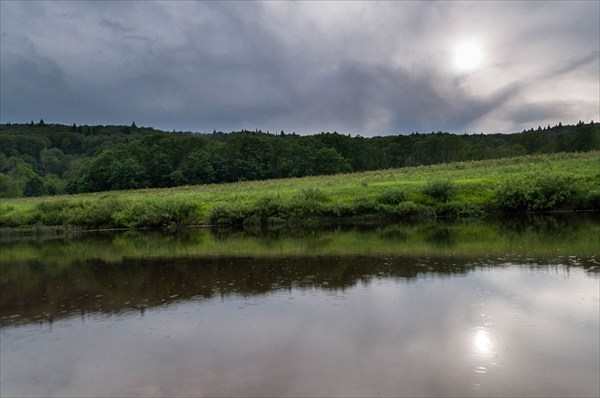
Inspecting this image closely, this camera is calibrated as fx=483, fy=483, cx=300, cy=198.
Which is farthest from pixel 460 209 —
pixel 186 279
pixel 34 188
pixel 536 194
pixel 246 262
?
pixel 34 188

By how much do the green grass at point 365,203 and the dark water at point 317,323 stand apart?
19662mm

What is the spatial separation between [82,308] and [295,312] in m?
8.20

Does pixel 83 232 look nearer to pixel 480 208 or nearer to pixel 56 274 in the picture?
pixel 56 274

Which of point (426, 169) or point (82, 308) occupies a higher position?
point (426, 169)

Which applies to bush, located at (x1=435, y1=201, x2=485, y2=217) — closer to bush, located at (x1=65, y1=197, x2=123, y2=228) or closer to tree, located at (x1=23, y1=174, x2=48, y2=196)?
bush, located at (x1=65, y1=197, x2=123, y2=228)

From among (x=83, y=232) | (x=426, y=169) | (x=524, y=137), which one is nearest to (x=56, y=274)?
(x=83, y=232)

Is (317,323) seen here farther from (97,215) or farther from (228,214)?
(97,215)

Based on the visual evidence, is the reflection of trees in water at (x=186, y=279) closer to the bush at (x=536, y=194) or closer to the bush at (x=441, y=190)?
the bush at (x=441, y=190)

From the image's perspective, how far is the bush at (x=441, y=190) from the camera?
48.3 metres

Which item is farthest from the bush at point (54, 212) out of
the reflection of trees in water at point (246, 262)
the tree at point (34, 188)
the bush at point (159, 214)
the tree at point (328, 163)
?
the tree at point (328, 163)

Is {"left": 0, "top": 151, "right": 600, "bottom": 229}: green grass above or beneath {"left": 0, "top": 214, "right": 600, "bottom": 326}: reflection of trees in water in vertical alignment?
above

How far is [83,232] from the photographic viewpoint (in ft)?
174

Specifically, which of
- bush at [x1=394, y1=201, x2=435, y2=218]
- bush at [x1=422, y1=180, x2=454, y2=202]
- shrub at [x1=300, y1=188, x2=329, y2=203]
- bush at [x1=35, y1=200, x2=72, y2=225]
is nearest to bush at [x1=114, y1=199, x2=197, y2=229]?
bush at [x1=35, y1=200, x2=72, y2=225]

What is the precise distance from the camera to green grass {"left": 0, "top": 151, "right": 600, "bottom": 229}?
4678cm
